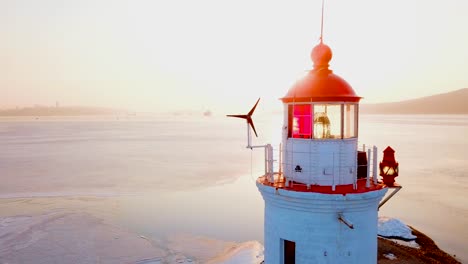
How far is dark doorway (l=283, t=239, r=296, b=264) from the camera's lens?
7.45m

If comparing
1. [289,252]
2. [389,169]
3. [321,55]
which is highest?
[321,55]

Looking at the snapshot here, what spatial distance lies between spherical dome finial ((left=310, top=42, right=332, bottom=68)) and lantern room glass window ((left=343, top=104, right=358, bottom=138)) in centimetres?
112

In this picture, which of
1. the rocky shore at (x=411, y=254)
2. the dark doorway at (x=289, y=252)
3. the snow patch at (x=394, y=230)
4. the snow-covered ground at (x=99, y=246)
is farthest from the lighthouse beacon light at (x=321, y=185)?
the snow patch at (x=394, y=230)

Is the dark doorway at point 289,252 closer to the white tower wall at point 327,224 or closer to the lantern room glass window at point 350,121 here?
the white tower wall at point 327,224

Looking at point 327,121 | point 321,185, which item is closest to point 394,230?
point 321,185

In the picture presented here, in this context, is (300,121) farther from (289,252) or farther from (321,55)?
(289,252)

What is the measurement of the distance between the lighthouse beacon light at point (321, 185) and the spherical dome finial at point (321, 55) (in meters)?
0.02

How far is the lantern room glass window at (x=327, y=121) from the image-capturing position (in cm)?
724

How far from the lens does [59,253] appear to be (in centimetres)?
1936

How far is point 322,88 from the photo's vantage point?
7152 millimetres

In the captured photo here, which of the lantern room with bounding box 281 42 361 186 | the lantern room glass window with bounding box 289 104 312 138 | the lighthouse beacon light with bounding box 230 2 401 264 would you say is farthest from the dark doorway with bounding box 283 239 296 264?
the lantern room glass window with bounding box 289 104 312 138

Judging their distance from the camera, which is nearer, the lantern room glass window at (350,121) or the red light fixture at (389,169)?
the lantern room glass window at (350,121)

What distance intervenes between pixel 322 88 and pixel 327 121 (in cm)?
71

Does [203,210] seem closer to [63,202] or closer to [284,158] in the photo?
[63,202]
